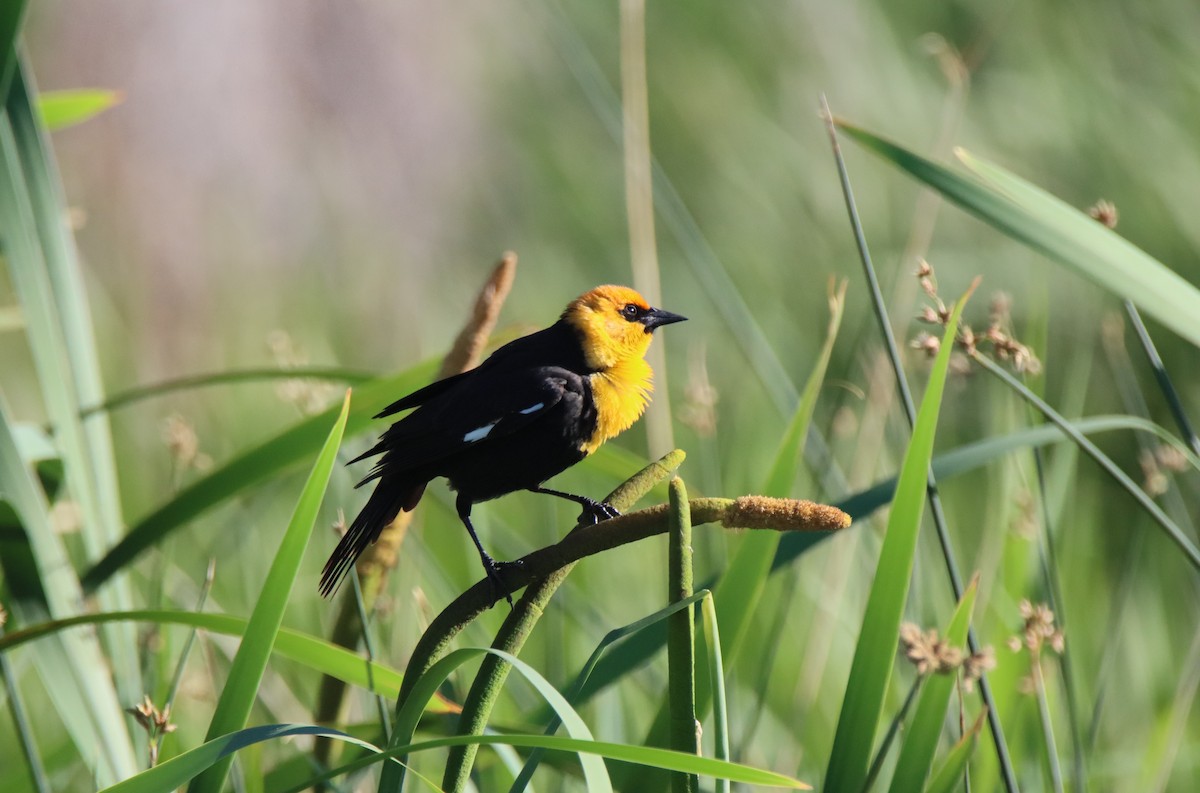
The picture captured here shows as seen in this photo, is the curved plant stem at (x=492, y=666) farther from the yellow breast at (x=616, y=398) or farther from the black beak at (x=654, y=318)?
the black beak at (x=654, y=318)

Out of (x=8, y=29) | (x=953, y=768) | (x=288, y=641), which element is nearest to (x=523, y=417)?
(x=288, y=641)

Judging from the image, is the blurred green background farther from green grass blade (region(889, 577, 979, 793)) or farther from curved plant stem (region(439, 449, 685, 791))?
curved plant stem (region(439, 449, 685, 791))

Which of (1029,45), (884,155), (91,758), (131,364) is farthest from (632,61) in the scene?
(131,364)

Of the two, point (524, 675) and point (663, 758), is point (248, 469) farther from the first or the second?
point (663, 758)

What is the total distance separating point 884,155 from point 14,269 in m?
1.34

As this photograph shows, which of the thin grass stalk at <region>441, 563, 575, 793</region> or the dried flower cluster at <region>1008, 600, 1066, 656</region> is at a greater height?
the thin grass stalk at <region>441, 563, 575, 793</region>

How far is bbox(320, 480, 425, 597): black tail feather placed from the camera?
1.29 metres

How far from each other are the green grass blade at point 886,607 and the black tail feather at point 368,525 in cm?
54

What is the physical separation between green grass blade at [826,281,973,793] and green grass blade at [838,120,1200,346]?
7.1 inches

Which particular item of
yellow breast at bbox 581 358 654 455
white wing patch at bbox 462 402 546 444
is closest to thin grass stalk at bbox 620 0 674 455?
yellow breast at bbox 581 358 654 455

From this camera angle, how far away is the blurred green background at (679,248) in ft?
8.14

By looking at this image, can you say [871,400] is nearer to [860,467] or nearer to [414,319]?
[860,467]

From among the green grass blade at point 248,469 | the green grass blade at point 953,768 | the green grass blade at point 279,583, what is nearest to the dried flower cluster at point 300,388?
the green grass blade at point 248,469

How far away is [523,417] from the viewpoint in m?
1.49
